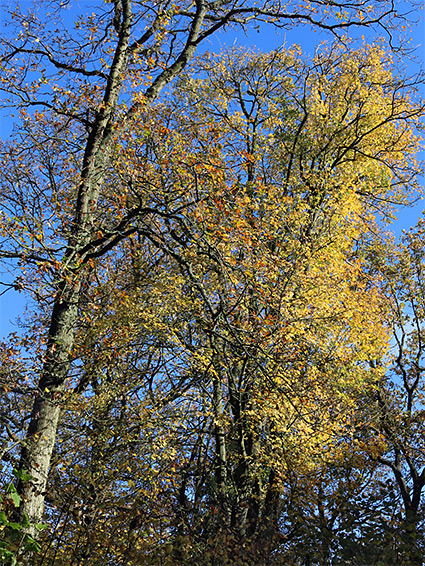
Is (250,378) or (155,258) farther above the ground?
(155,258)

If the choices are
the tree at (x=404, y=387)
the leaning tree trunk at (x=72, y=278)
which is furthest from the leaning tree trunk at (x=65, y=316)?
the tree at (x=404, y=387)

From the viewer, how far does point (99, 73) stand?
934 centimetres

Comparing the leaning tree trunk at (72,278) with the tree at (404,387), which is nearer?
the leaning tree trunk at (72,278)

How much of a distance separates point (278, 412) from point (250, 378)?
1.01 meters

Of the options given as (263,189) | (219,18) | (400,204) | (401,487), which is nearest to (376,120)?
(400,204)

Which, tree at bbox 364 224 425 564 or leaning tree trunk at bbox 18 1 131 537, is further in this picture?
tree at bbox 364 224 425 564

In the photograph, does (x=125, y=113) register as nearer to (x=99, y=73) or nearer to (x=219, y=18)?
(x=99, y=73)

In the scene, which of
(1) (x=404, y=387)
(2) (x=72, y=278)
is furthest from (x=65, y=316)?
(1) (x=404, y=387)

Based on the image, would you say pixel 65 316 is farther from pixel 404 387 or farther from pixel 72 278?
pixel 404 387

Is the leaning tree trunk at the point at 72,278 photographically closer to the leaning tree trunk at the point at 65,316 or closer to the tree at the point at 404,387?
the leaning tree trunk at the point at 65,316

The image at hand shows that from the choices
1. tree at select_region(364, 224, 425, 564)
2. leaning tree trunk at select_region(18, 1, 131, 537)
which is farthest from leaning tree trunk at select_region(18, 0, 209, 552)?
tree at select_region(364, 224, 425, 564)

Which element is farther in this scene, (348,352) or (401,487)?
(401,487)

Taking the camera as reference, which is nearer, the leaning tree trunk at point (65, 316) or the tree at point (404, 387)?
the leaning tree trunk at point (65, 316)

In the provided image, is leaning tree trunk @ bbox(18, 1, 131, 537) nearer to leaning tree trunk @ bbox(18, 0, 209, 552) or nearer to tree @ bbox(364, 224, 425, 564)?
leaning tree trunk @ bbox(18, 0, 209, 552)
